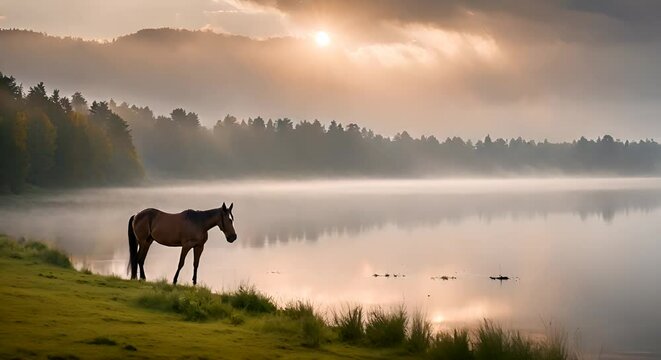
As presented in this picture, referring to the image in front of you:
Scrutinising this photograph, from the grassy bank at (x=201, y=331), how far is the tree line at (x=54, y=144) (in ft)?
192

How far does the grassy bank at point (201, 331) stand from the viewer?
376 inches

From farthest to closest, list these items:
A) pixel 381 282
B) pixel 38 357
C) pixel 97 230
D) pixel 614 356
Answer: pixel 97 230 < pixel 381 282 < pixel 614 356 < pixel 38 357

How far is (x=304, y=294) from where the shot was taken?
2133 cm

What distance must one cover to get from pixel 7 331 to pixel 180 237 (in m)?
9.30

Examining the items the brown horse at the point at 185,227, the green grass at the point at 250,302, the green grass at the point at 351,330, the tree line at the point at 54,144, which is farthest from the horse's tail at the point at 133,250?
the tree line at the point at 54,144

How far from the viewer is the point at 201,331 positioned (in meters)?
11.5

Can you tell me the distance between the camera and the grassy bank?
955cm

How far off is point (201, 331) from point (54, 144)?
256 feet

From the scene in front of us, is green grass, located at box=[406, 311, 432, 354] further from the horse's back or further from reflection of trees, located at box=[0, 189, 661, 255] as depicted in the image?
reflection of trees, located at box=[0, 189, 661, 255]

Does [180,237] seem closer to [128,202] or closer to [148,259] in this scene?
[148,259]

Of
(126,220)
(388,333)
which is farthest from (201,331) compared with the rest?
(126,220)

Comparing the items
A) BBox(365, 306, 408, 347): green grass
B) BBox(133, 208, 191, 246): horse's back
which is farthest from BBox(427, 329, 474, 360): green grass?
BBox(133, 208, 191, 246): horse's back

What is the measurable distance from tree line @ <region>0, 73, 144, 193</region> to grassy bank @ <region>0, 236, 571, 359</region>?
58.4 m

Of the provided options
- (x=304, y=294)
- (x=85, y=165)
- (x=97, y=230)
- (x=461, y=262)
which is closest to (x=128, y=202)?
(x=85, y=165)
